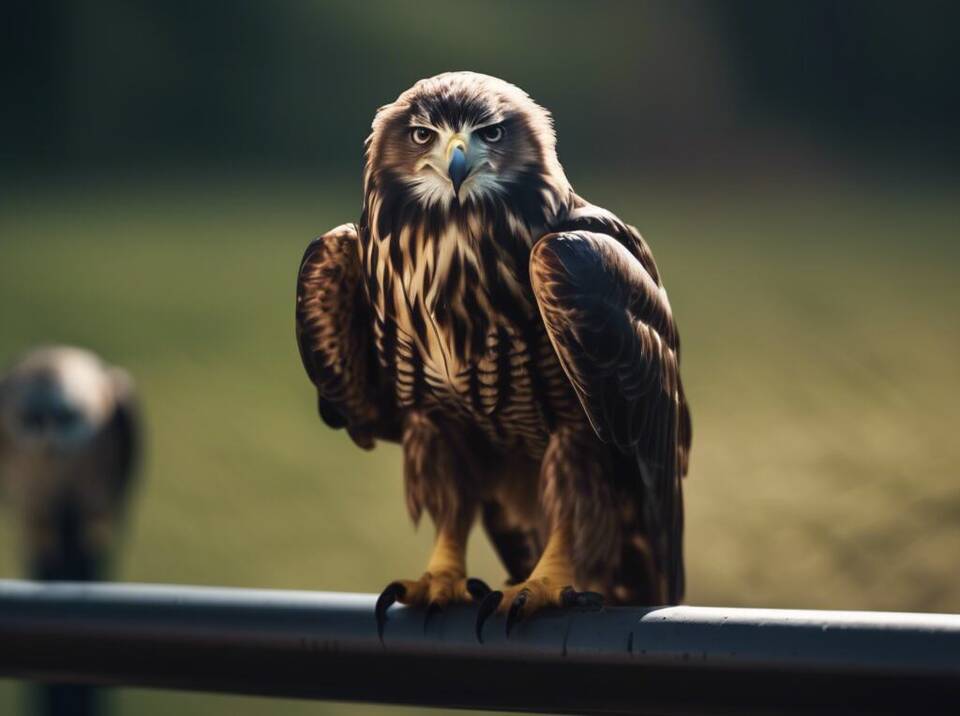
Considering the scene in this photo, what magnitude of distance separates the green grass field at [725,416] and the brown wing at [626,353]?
2050 millimetres

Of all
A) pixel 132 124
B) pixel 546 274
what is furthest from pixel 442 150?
pixel 132 124

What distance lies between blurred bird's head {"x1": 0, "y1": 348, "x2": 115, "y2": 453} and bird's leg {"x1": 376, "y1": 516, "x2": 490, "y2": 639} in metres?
2.57

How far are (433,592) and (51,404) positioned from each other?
269 cm

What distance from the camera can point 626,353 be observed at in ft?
3.36

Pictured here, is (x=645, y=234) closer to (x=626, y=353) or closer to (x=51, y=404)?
(x=51, y=404)

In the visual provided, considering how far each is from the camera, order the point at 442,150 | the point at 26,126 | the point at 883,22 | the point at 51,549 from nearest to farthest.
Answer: the point at 442,150, the point at 883,22, the point at 51,549, the point at 26,126

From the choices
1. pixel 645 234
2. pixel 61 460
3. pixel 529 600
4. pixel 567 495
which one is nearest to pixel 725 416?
pixel 645 234

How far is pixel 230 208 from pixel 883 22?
6.91 feet

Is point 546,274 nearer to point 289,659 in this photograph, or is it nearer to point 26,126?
point 289,659

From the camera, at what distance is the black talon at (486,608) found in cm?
99

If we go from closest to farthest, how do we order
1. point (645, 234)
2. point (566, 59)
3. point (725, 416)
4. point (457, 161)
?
point (457, 161)
point (566, 59)
point (645, 234)
point (725, 416)

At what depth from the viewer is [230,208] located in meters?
4.14

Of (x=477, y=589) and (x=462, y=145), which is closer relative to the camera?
(x=462, y=145)

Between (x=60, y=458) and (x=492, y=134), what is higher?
(x=492, y=134)
